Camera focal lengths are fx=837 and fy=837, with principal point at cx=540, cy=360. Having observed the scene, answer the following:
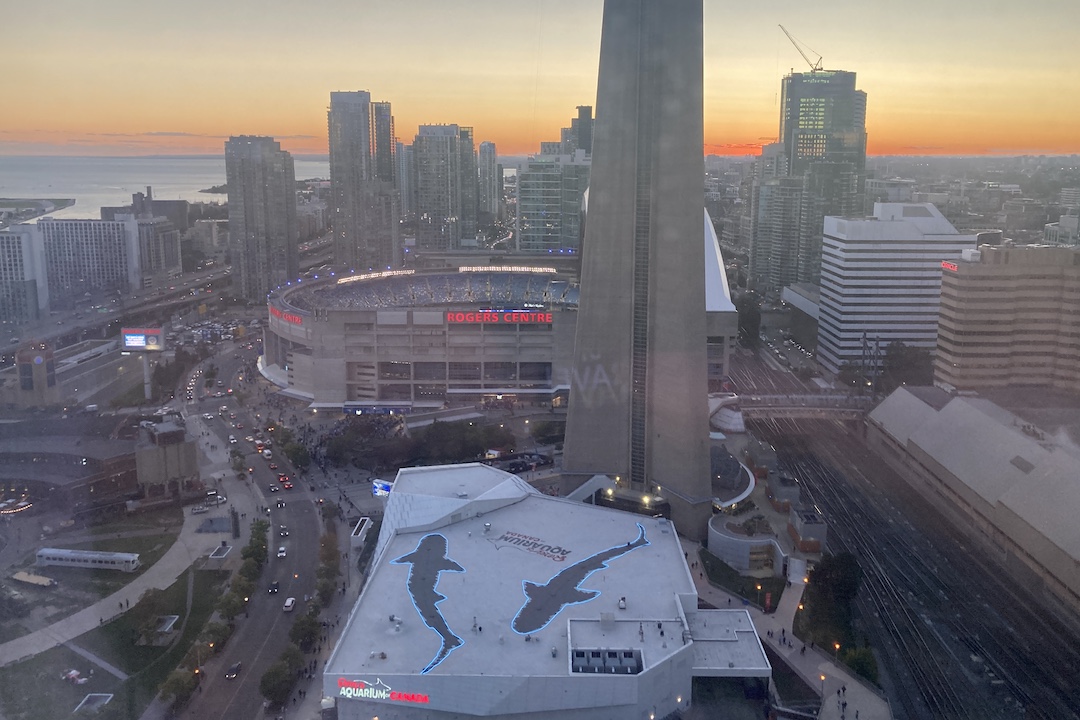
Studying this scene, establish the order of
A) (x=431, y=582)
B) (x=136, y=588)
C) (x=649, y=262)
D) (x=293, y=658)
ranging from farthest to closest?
1. (x=649, y=262)
2. (x=136, y=588)
3. (x=431, y=582)
4. (x=293, y=658)

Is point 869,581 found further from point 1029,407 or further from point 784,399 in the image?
point 784,399

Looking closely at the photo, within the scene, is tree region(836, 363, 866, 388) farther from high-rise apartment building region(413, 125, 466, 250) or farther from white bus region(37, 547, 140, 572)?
high-rise apartment building region(413, 125, 466, 250)

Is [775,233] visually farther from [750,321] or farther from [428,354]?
[428,354]

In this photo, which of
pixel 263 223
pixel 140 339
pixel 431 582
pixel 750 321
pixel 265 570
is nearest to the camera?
pixel 431 582

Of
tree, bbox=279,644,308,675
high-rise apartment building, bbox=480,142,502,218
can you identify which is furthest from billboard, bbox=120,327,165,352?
high-rise apartment building, bbox=480,142,502,218

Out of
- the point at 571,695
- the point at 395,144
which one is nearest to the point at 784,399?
the point at 571,695

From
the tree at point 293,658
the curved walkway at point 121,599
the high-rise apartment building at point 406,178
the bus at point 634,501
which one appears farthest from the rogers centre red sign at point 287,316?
the high-rise apartment building at point 406,178

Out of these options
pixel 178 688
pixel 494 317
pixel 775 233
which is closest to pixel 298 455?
pixel 494 317
